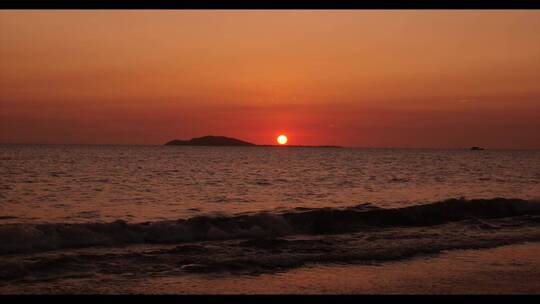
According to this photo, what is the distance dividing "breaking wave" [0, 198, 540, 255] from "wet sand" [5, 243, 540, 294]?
4503 millimetres

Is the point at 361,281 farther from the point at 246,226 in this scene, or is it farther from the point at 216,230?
the point at 246,226

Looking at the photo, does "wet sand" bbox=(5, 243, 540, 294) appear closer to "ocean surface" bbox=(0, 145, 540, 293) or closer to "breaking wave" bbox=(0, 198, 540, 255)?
"ocean surface" bbox=(0, 145, 540, 293)

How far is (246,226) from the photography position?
1644 centimetres

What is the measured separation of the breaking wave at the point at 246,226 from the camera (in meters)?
12.9

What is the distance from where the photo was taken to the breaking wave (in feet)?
42.3

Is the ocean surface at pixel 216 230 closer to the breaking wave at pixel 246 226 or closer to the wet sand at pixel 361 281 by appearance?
the breaking wave at pixel 246 226

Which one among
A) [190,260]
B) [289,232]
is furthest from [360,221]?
[190,260]

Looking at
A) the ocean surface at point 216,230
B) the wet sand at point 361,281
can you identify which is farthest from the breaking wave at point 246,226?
the wet sand at point 361,281

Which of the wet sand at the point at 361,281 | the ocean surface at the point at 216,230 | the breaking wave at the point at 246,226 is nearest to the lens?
the wet sand at the point at 361,281

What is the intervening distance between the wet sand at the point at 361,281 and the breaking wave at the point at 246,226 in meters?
4.50

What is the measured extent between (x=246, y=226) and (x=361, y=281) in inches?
309
